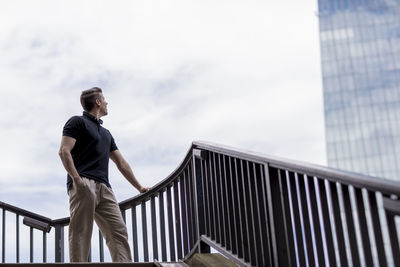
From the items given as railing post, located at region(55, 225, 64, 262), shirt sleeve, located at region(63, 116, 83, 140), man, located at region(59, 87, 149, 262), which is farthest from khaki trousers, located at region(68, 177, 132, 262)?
railing post, located at region(55, 225, 64, 262)

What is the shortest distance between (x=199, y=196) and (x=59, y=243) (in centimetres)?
206

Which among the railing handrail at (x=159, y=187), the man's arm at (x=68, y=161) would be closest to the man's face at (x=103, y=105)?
the man's arm at (x=68, y=161)

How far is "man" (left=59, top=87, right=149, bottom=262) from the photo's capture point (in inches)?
174

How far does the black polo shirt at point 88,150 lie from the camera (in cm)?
461

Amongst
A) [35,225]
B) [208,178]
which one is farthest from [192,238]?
[35,225]

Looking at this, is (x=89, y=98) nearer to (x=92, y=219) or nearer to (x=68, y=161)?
(x=68, y=161)

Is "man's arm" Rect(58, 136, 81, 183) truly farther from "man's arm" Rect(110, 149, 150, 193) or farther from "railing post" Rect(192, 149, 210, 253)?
"railing post" Rect(192, 149, 210, 253)

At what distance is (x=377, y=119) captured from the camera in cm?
6072

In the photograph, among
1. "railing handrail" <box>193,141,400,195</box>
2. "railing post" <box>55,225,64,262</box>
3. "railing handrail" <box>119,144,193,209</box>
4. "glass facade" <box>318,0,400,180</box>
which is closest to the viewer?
"railing handrail" <box>193,141,400,195</box>

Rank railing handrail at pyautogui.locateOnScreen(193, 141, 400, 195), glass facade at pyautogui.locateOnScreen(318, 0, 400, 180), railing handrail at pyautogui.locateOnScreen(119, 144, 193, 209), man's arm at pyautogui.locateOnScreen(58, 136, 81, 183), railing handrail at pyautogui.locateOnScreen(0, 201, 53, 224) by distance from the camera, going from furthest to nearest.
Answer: glass facade at pyautogui.locateOnScreen(318, 0, 400, 180)
railing handrail at pyautogui.locateOnScreen(0, 201, 53, 224)
railing handrail at pyautogui.locateOnScreen(119, 144, 193, 209)
man's arm at pyautogui.locateOnScreen(58, 136, 81, 183)
railing handrail at pyautogui.locateOnScreen(193, 141, 400, 195)

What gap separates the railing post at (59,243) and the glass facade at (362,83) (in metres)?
53.8

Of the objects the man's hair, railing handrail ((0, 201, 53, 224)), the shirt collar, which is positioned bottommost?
railing handrail ((0, 201, 53, 224))

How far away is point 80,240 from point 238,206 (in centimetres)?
133

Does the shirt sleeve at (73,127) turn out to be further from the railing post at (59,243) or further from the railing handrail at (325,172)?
the railing post at (59,243)
